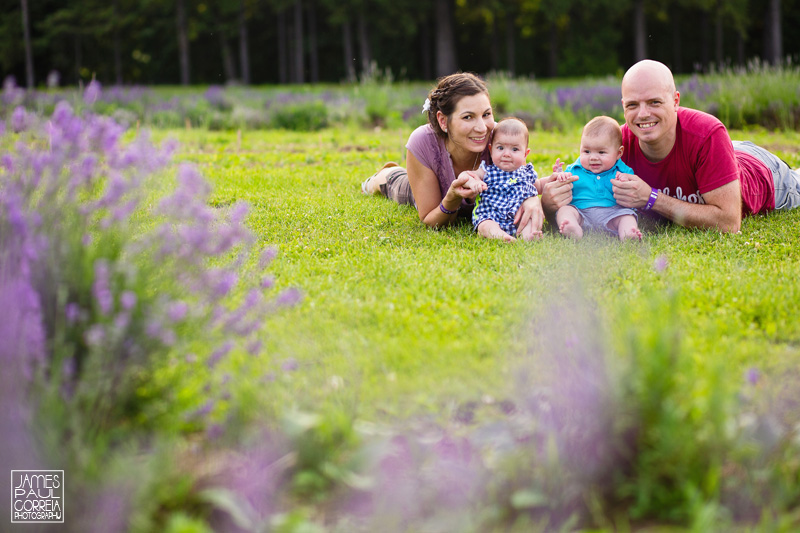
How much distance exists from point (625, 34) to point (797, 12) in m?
7.75

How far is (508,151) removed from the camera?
4.36 meters

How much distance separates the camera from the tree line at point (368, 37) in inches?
1075

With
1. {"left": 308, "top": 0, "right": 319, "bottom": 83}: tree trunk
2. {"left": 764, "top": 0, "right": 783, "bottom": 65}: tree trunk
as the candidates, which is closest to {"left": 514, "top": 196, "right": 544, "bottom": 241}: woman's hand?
{"left": 764, "top": 0, "right": 783, "bottom": 65}: tree trunk

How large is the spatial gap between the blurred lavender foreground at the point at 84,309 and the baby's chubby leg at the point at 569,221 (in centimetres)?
254

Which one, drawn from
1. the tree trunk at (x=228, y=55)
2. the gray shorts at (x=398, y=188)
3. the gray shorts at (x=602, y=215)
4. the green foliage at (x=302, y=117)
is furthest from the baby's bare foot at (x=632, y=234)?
the tree trunk at (x=228, y=55)

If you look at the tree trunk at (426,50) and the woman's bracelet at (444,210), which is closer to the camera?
the woman's bracelet at (444,210)

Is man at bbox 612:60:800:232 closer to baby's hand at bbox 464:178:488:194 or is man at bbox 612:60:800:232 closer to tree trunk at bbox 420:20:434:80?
Answer: baby's hand at bbox 464:178:488:194

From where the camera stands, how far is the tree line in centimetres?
2731

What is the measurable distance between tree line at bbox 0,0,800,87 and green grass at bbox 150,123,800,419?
22320 mm

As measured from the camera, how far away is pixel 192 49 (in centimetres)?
3522

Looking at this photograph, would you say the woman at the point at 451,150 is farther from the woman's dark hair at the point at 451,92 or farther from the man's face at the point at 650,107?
the man's face at the point at 650,107

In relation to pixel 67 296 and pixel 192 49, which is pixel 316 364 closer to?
pixel 67 296
